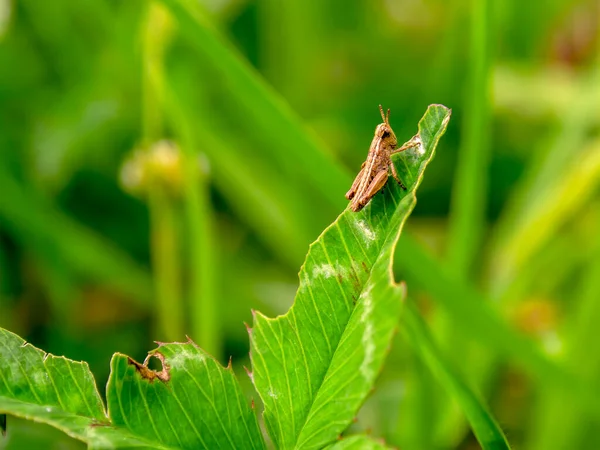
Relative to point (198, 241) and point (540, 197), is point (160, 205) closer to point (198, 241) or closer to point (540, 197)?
point (198, 241)

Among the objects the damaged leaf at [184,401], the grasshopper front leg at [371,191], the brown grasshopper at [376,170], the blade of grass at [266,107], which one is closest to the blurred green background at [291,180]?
the blade of grass at [266,107]

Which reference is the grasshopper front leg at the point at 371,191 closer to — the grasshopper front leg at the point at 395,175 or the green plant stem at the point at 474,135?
the grasshopper front leg at the point at 395,175

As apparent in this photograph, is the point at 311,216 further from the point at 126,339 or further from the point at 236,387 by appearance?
the point at 236,387

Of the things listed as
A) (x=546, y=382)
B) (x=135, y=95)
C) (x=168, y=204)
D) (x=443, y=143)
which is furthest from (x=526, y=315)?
(x=135, y=95)

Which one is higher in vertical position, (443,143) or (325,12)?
(325,12)

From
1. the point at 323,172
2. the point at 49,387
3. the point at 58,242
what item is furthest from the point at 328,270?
the point at 58,242
